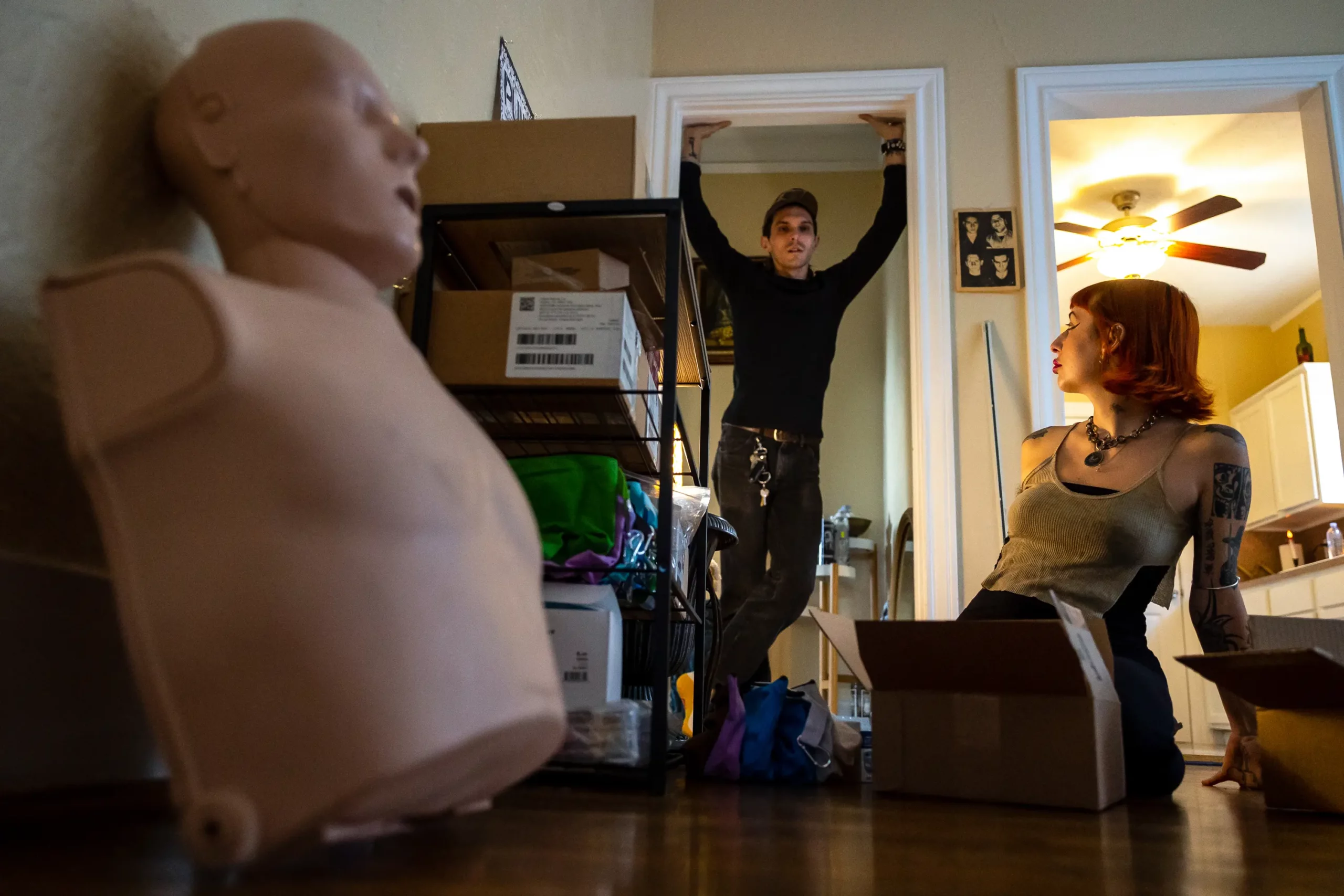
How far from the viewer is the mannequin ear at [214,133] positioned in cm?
75

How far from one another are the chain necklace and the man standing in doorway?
686 mm

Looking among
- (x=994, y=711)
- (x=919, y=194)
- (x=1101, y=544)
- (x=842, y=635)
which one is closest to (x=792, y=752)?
(x=842, y=635)

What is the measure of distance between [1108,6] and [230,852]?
3.78 metres

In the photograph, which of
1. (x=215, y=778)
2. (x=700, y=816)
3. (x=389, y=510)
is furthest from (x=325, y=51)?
(x=700, y=816)

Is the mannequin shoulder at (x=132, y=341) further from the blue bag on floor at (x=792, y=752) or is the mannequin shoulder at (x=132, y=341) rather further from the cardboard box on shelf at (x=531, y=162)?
the blue bag on floor at (x=792, y=752)

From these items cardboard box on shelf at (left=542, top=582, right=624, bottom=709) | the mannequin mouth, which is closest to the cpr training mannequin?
the mannequin mouth

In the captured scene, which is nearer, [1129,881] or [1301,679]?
[1129,881]

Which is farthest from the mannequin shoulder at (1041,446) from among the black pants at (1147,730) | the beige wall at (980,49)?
the beige wall at (980,49)

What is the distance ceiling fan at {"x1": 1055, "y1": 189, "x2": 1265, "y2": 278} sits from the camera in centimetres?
405

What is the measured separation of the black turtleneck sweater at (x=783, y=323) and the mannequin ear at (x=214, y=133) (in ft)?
5.55

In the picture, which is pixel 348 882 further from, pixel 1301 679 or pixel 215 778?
pixel 1301 679

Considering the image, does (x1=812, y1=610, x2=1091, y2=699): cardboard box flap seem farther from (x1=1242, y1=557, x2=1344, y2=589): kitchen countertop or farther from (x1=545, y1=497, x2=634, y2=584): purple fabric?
(x1=1242, y1=557, x2=1344, y2=589): kitchen countertop

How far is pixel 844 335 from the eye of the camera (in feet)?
17.9

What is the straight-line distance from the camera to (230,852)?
52cm
